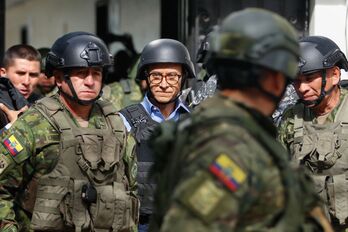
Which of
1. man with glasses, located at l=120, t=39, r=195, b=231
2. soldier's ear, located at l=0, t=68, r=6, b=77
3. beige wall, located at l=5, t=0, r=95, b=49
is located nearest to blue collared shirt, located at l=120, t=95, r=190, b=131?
man with glasses, located at l=120, t=39, r=195, b=231

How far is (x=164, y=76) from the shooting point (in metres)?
5.95

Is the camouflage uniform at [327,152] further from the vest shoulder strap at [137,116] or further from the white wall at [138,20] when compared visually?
the white wall at [138,20]

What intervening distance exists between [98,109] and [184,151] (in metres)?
2.20

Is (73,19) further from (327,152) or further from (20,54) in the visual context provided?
(327,152)

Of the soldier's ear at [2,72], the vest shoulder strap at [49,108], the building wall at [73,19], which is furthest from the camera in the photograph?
the building wall at [73,19]

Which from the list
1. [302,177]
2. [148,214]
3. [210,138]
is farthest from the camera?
[148,214]

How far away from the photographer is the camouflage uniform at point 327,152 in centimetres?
539

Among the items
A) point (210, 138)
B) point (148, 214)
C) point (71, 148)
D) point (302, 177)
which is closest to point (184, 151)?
point (210, 138)

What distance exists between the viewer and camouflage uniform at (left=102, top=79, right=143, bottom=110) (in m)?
8.53

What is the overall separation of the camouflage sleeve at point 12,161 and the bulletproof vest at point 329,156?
1606 millimetres

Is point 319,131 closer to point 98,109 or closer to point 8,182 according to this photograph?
point 98,109

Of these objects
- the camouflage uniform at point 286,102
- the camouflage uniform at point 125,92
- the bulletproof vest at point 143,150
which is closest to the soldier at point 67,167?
the bulletproof vest at point 143,150

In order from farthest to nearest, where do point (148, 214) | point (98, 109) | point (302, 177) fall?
point (148, 214)
point (98, 109)
point (302, 177)

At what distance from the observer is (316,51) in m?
5.55
